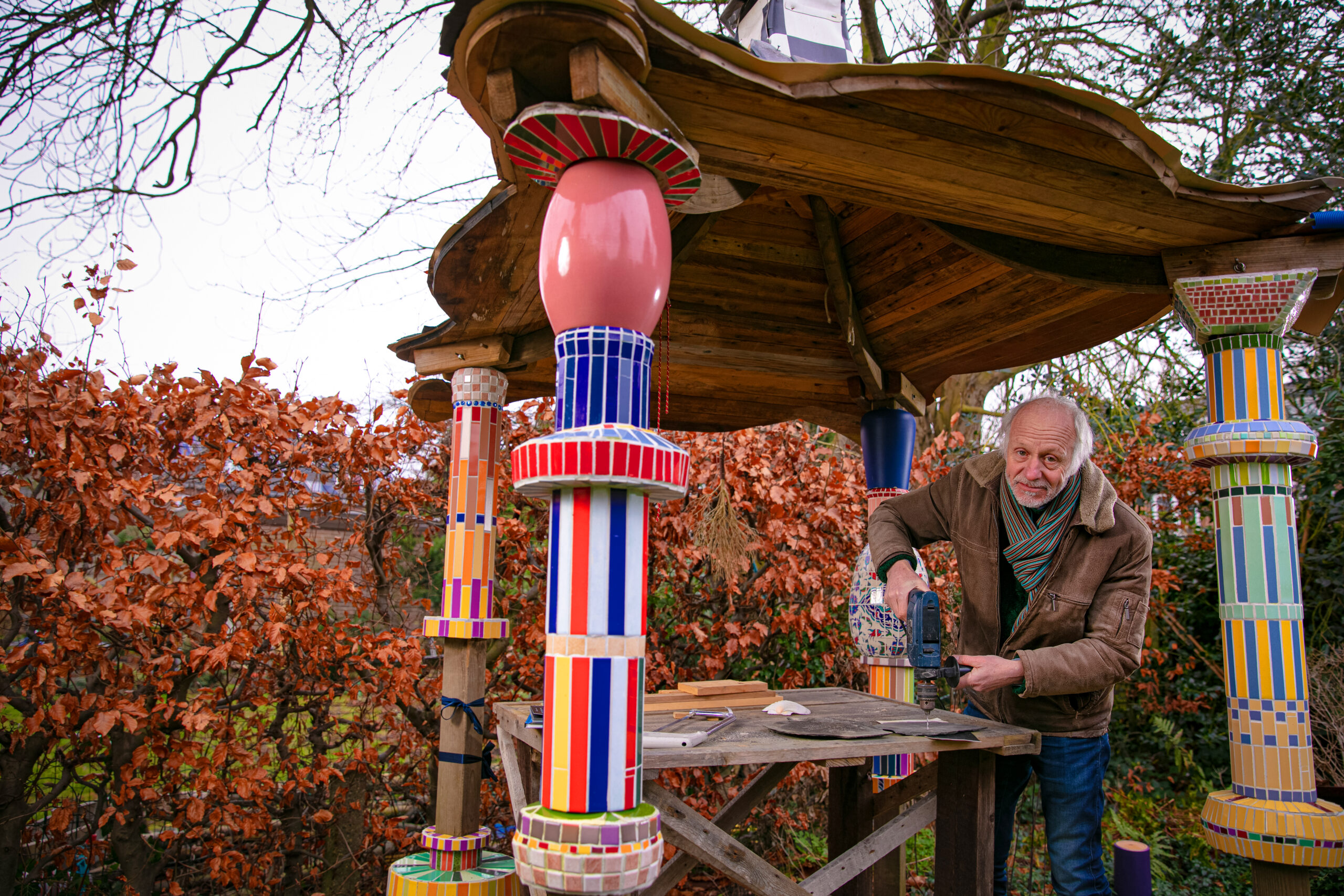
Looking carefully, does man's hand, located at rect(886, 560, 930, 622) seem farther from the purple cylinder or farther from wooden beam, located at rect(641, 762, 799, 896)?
the purple cylinder

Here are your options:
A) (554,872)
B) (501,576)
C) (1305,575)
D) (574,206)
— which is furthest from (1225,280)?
(1305,575)

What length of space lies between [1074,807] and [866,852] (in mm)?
704

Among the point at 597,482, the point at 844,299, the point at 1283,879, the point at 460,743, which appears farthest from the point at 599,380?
the point at 1283,879

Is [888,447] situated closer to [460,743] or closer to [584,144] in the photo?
[460,743]

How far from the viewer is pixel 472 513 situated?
140 inches

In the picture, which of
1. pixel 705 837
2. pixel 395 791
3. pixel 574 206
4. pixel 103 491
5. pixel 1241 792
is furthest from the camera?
pixel 395 791

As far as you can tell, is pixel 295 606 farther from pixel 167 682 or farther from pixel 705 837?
pixel 705 837

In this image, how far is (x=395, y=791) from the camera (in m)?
4.67

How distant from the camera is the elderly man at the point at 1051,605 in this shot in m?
2.71

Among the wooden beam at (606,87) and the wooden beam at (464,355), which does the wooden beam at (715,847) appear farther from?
the wooden beam at (464,355)

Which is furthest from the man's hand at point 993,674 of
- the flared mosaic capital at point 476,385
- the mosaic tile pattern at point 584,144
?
the flared mosaic capital at point 476,385

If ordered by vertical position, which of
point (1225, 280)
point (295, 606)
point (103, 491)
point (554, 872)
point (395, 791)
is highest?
point (1225, 280)

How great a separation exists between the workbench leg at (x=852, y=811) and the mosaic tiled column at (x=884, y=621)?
17 centimetres

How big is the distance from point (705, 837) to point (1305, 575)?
20.3ft
